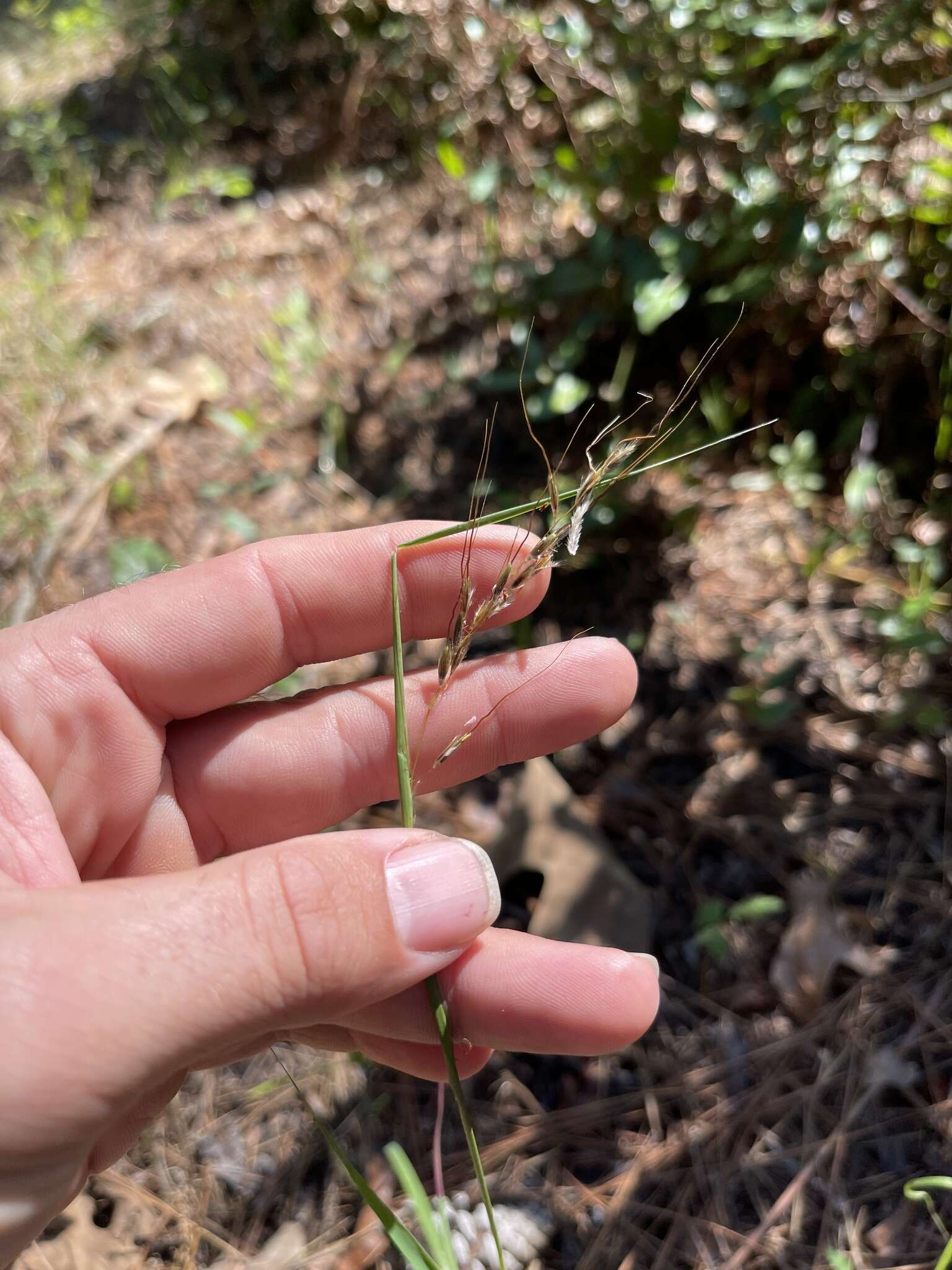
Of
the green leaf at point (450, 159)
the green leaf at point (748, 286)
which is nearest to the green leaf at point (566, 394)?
the green leaf at point (748, 286)

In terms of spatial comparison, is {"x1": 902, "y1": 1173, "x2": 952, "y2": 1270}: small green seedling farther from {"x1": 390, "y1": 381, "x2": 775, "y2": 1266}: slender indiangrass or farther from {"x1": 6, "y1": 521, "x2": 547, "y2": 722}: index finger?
{"x1": 6, "y1": 521, "x2": 547, "y2": 722}: index finger

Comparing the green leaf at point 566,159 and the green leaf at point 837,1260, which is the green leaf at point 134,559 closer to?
the green leaf at point 566,159

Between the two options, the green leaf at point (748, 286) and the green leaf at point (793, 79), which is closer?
the green leaf at point (793, 79)

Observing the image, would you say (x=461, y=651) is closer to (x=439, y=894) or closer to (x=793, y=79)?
(x=439, y=894)

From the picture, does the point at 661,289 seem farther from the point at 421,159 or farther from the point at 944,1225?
the point at 944,1225

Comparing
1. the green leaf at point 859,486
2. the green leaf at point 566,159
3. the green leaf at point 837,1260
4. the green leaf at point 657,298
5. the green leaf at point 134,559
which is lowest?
the green leaf at point 837,1260
